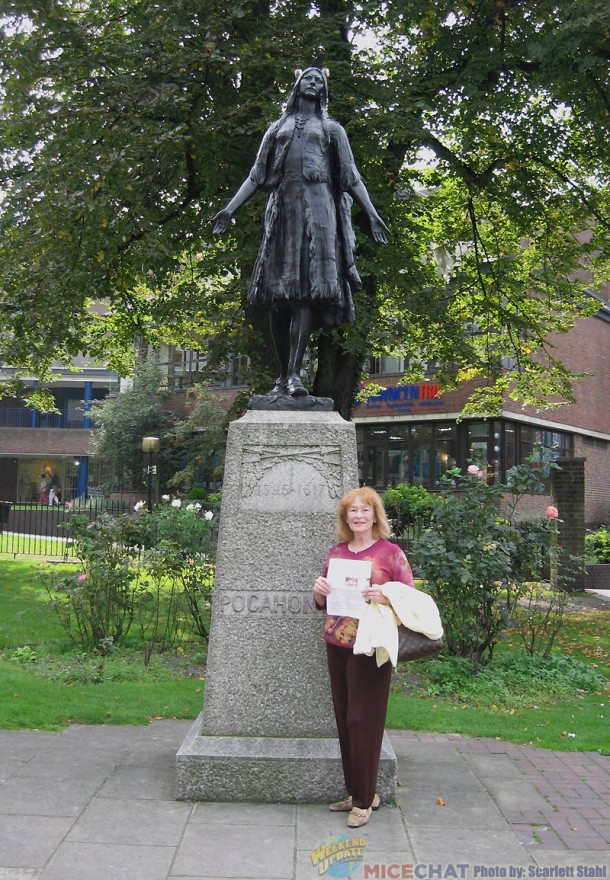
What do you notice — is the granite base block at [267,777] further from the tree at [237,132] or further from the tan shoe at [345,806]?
the tree at [237,132]

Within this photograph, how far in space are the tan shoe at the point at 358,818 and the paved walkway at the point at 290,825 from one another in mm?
68

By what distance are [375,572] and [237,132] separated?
952 centimetres

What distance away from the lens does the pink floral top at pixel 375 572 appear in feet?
14.9

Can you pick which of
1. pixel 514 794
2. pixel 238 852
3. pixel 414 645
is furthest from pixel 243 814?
pixel 514 794

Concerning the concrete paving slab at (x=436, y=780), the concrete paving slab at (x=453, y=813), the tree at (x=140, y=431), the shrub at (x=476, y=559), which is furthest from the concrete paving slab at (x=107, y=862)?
the tree at (x=140, y=431)

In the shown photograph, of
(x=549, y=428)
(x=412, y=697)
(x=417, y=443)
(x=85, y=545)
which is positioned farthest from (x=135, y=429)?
(x=412, y=697)

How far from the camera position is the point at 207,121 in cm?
1253

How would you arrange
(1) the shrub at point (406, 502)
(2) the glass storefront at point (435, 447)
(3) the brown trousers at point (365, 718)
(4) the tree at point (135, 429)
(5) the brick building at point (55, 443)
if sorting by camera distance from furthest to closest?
(5) the brick building at point (55, 443)
(4) the tree at point (135, 429)
(2) the glass storefront at point (435, 447)
(1) the shrub at point (406, 502)
(3) the brown trousers at point (365, 718)

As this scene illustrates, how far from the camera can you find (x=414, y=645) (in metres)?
4.40

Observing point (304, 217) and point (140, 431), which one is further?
point (140, 431)

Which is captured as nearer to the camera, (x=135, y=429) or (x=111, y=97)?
(x=111, y=97)

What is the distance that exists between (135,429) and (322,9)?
84.2 ft

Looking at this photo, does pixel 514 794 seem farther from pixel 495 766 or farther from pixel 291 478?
pixel 291 478

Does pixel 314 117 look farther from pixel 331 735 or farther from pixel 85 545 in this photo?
pixel 85 545
